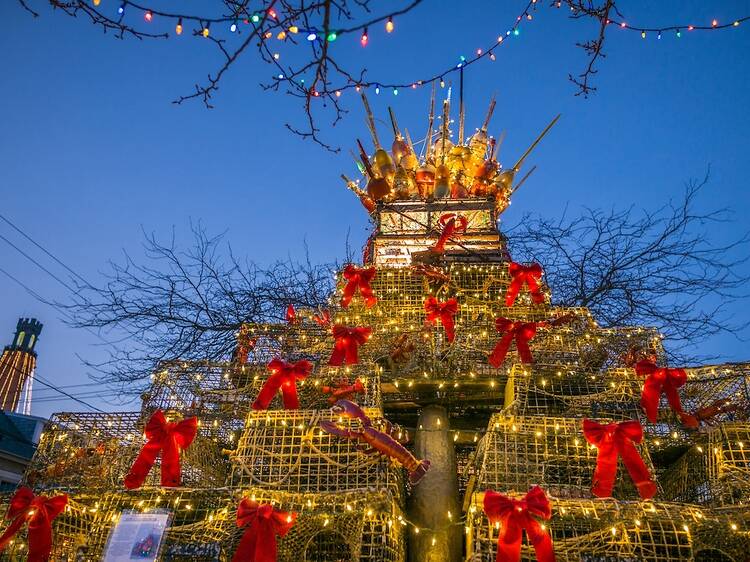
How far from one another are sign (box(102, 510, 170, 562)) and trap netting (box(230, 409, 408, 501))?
929 millimetres

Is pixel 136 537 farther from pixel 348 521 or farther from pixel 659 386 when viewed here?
pixel 659 386

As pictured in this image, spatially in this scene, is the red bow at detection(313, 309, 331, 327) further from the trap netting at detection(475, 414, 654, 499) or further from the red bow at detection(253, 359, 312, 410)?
the trap netting at detection(475, 414, 654, 499)

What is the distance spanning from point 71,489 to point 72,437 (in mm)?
1820

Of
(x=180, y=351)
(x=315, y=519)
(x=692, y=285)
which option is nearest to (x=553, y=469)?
(x=315, y=519)

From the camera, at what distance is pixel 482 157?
14383 millimetres

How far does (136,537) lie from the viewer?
5516 millimetres

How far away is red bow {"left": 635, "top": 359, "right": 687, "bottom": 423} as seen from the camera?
253 inches

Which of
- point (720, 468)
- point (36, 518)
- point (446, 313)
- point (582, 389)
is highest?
point (446, 313)

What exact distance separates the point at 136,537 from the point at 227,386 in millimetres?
3036

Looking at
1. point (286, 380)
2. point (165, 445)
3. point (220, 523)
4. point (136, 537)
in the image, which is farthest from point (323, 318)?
point (136, 537)

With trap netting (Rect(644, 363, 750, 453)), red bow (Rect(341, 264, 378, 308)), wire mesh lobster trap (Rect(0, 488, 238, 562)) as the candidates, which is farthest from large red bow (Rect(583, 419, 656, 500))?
red bow (Rect(341, 264, 378, 308))

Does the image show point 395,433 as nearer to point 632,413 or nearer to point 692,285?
point 632,413

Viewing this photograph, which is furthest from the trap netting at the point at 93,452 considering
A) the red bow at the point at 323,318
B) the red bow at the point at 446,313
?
the red bow at the point at 446,313

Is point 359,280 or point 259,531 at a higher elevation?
point 359,280
